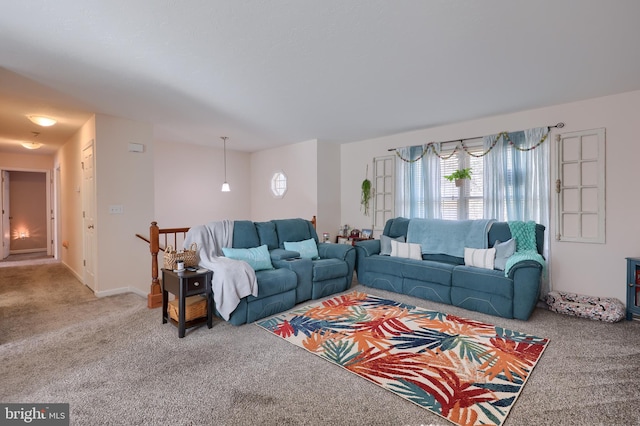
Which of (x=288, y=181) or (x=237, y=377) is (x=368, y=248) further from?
(x=237, y=377)

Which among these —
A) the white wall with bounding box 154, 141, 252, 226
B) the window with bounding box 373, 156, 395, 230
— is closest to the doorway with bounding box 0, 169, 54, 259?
the white wall with bounding box 154, 141, 252, 226

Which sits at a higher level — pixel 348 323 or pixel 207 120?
pixel 207 120

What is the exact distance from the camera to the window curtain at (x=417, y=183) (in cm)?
500

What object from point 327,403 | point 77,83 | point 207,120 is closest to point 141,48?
point 77,83

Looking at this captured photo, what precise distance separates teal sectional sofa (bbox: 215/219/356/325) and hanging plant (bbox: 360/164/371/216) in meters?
1.53

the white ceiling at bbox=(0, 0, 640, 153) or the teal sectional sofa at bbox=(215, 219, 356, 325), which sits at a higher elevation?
the white ceiling at bbox=(0, 0, 640, 153)

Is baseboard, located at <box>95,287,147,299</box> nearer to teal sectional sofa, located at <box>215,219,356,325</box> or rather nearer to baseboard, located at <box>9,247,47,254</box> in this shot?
teal sectional sofa, located at <box>215,219,356,325</box>

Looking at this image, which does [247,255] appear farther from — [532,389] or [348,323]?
[532,389]

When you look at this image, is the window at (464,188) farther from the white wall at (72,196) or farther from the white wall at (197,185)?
the white wall at (72,196)

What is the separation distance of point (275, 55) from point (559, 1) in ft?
6.63

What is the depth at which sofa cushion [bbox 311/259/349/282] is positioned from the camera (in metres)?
3.93

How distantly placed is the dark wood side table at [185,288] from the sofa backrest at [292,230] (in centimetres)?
147

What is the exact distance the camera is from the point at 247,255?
142 inches

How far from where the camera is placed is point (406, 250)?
4.51m
